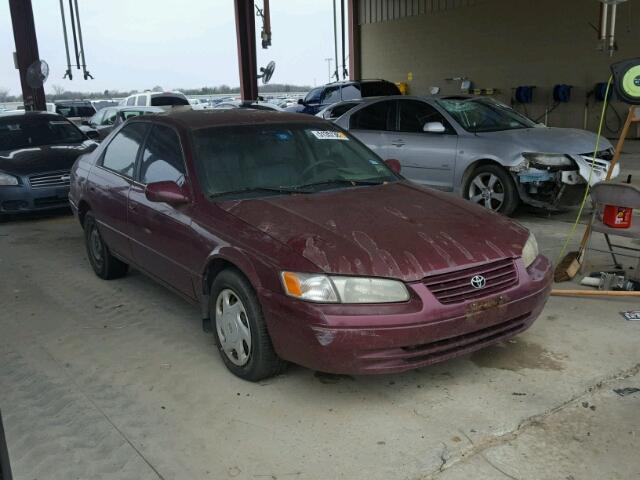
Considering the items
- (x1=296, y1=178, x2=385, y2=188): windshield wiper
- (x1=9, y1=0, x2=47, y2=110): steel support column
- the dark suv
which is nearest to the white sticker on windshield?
(x1=296, y1=178, x2=385, y2=188): windshield wiper

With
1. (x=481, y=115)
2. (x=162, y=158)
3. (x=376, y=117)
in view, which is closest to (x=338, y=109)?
(x=376, y=117)

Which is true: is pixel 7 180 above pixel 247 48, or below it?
below

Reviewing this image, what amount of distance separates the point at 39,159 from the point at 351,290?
6760mm

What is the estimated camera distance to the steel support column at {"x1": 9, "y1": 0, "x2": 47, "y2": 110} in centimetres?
1625

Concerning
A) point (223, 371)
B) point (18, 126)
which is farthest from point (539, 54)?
point (223, 371)

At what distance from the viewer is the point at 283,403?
318 cm

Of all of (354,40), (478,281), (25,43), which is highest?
(354,40)

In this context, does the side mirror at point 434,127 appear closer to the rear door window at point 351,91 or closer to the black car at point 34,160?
the black car at point 34,160

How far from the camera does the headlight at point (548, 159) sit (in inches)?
269

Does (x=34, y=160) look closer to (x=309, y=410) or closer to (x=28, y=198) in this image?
(x=28, y=198)

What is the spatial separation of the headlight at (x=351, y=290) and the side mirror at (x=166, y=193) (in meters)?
1.24

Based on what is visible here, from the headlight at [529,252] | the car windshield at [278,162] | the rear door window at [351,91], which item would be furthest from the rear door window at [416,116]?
the rear door window at [351,91]

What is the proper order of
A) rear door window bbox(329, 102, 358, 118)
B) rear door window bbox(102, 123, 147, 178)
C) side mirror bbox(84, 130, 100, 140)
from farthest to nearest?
1. rear door window bbox(329, 102, 358, 118)
2. side mirror bbox(84, 130, 100, 140)
3. rear door window bbox(102, 123, 147, 178)

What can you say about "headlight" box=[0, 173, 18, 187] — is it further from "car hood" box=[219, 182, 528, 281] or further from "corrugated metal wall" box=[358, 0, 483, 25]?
"corrugated metal wall" box=[358, 0, 483, 25]
